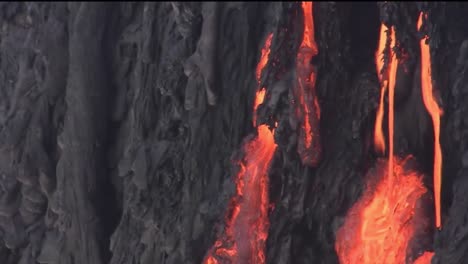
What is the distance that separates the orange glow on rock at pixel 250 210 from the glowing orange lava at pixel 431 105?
56cm

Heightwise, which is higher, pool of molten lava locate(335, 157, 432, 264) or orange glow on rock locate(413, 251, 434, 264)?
pool of molten lava locate(335, 157, 432, 264)

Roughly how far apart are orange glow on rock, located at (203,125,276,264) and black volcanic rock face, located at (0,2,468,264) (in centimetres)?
4

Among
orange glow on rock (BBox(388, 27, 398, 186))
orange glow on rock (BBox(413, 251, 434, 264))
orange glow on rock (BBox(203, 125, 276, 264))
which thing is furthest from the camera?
orange glow on rock (BBox(203, 125, 276, 264))

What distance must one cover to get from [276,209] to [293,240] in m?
0.13

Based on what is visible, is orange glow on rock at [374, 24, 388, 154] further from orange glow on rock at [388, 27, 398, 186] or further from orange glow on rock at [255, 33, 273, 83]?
orange glow on rock at [255, 33, 273, 83]

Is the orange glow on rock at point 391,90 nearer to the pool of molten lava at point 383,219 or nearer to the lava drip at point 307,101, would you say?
the pool of molten lava at point 383,219

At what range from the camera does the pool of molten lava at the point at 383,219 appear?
2102 mm

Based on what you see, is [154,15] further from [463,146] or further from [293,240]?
[463,146]

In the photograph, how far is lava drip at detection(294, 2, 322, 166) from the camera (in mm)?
2213

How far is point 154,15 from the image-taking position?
252cm

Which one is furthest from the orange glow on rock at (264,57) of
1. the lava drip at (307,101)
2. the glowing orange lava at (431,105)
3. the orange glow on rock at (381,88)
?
the glowing orange lava at (431,105)

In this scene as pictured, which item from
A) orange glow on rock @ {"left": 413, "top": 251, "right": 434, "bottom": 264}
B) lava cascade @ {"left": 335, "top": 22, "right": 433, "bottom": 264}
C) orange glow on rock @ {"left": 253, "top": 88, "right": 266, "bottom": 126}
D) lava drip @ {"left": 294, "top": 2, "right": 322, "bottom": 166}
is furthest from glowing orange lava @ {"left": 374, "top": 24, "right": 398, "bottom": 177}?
orange glow on rock @ {"left": 253, "top": 88, "right": 266, "bottom": 126}

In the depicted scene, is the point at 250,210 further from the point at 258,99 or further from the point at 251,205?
the point at 258,99

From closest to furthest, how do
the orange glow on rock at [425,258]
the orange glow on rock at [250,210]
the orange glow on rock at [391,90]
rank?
the orange glow on rock at [425,258] < the orange glow on rock at [391,90] < the orange glow on rock at [250,210]
